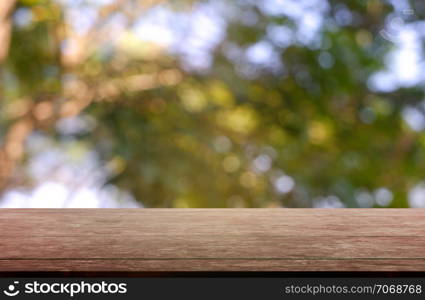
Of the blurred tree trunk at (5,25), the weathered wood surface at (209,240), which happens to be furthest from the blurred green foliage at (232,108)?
the weathered wood surface at (209,240)

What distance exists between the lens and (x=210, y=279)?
0.35 m

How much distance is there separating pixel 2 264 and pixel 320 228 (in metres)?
0.22

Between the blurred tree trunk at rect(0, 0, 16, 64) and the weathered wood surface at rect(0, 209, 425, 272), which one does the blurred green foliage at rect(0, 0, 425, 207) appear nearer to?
the blurred tree trunk at rect(0, 0, 16, 64)

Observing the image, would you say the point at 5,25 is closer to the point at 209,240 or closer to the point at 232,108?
the point at 232,108

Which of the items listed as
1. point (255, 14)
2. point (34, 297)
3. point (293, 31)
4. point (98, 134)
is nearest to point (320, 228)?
point (34, 297)

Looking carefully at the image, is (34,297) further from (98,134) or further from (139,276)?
(98,134)

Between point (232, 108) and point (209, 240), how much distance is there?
76.4 inches

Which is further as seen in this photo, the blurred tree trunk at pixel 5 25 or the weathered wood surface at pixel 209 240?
the blurred tree trunk at pixel 5 25

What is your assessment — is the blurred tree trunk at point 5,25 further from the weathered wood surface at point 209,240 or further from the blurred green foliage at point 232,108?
the weathered wood surface at point 209,240

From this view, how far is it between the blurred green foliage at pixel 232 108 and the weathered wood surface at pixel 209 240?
1.25 m

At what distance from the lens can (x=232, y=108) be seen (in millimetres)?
2314

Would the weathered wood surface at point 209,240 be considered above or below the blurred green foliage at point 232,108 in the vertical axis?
below

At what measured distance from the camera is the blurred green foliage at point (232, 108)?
6.11ft

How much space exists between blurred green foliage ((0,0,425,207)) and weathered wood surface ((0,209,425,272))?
1.25 meters
